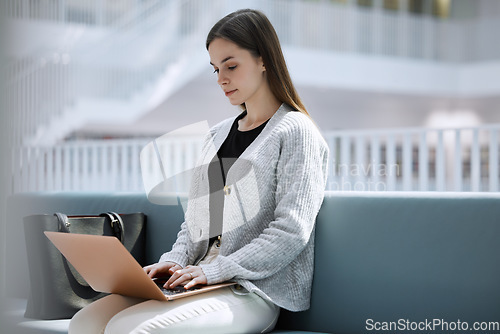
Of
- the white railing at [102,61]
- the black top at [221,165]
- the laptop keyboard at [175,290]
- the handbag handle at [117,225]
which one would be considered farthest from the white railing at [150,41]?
the laptop keyboard at [175,290]

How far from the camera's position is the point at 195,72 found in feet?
29.9

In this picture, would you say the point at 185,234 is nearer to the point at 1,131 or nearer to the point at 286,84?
the point at 286,84

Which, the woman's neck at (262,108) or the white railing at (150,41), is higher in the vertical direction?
the white railing at (150,41)

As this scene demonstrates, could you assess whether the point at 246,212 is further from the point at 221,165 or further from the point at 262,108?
the point at 262,108

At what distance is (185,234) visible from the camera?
2.19 meters

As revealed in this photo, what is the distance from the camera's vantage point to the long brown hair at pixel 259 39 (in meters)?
2.06

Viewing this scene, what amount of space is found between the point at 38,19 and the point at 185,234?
26.3ft

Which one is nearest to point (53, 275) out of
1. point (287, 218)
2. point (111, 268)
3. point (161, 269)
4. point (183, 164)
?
point (161, 269)

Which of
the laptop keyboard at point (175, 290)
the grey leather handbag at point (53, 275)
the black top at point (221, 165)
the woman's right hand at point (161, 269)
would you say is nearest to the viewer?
the laptop keyboard at point (175, 290)

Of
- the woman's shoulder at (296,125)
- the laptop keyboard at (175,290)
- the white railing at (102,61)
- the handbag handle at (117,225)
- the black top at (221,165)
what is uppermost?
the white railing at (102,61)

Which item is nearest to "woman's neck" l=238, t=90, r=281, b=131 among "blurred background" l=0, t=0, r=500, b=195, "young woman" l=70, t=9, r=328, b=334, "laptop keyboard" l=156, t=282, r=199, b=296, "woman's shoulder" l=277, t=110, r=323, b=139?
"young woman" l=70, t=9, r=328, b=334

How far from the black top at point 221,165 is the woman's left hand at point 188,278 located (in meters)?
0.26

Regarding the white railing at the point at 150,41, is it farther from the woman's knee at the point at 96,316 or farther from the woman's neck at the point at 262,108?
the woman's knee at the point at 96,316

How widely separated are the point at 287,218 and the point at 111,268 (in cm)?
48
